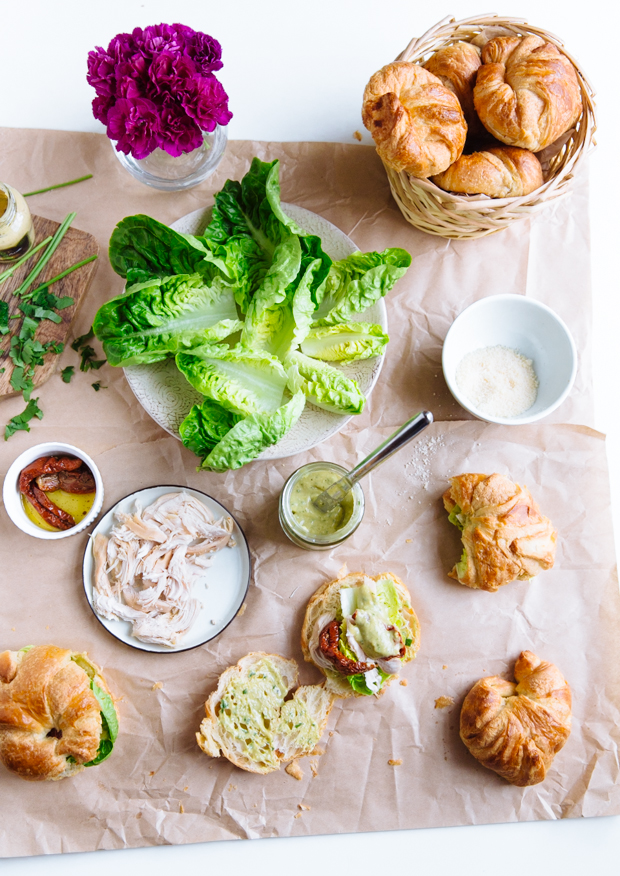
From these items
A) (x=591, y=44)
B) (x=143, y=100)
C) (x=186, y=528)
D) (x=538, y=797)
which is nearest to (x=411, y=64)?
(x=143, y=100)

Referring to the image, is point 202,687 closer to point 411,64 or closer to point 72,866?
point 72,866

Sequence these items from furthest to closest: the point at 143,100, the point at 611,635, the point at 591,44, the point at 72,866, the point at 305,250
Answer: the point at 591,44, the point at 611,635, the point at 72,866, the point at 305,250, the point at 143,100

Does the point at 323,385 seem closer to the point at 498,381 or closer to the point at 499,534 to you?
the point at 498,381

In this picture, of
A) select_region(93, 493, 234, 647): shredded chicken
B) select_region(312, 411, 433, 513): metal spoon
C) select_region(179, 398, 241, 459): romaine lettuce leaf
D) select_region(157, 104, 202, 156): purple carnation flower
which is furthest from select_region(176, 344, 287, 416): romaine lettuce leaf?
select_region(157, 104, 202, 156): purple carnation flower

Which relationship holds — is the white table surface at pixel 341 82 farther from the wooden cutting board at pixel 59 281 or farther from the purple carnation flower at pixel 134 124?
the purple carnation flower at pixel 134 124

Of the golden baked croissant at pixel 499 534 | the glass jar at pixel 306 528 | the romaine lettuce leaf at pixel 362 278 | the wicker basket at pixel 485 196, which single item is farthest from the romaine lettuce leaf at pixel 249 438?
the wicker basket at pixel 485 196
